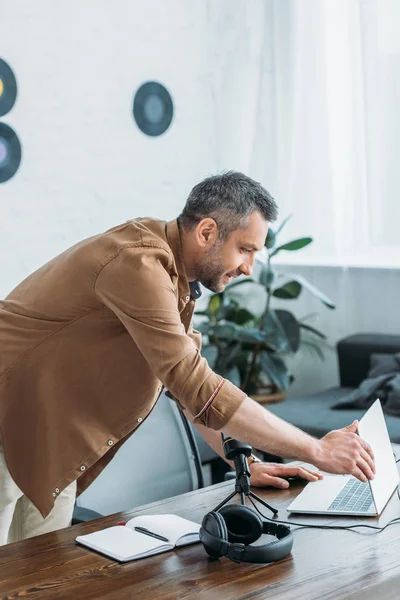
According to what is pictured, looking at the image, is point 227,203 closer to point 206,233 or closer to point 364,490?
point 206,233

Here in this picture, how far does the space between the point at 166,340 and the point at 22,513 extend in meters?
0.79

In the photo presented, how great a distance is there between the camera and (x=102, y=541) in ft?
5.78

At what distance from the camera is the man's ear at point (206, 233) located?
83.9 inches

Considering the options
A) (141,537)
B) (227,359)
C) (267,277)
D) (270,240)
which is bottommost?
(227,359)

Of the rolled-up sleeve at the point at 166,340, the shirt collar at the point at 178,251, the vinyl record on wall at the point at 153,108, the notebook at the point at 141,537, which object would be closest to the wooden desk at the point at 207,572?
the notebook at the point at 141,537

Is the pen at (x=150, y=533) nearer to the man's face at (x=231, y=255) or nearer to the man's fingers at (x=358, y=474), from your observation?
the man's fingers at (x=358, y=474)

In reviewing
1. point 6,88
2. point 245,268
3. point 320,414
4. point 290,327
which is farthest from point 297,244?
point 245,268

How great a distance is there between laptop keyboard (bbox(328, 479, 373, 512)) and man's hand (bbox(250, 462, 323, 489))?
0.10 metres

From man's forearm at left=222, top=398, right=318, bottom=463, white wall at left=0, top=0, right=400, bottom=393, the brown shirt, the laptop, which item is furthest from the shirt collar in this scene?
white wall at left=0, top=0, right=400, bottom=393

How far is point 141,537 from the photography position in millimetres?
1776

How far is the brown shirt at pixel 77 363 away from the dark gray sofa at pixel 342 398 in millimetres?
1887

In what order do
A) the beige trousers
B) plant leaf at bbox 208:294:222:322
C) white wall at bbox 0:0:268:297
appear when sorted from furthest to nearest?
plant leaf at bbox 208:294:222:322 → white wall at bbox 0:0:268:297 → the beige trousers

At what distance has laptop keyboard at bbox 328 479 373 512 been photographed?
193 cm

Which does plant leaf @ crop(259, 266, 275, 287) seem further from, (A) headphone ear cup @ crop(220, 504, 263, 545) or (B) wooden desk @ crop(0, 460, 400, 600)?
(A) headphone ear cup @ crop(220, 504, 263, 545)
